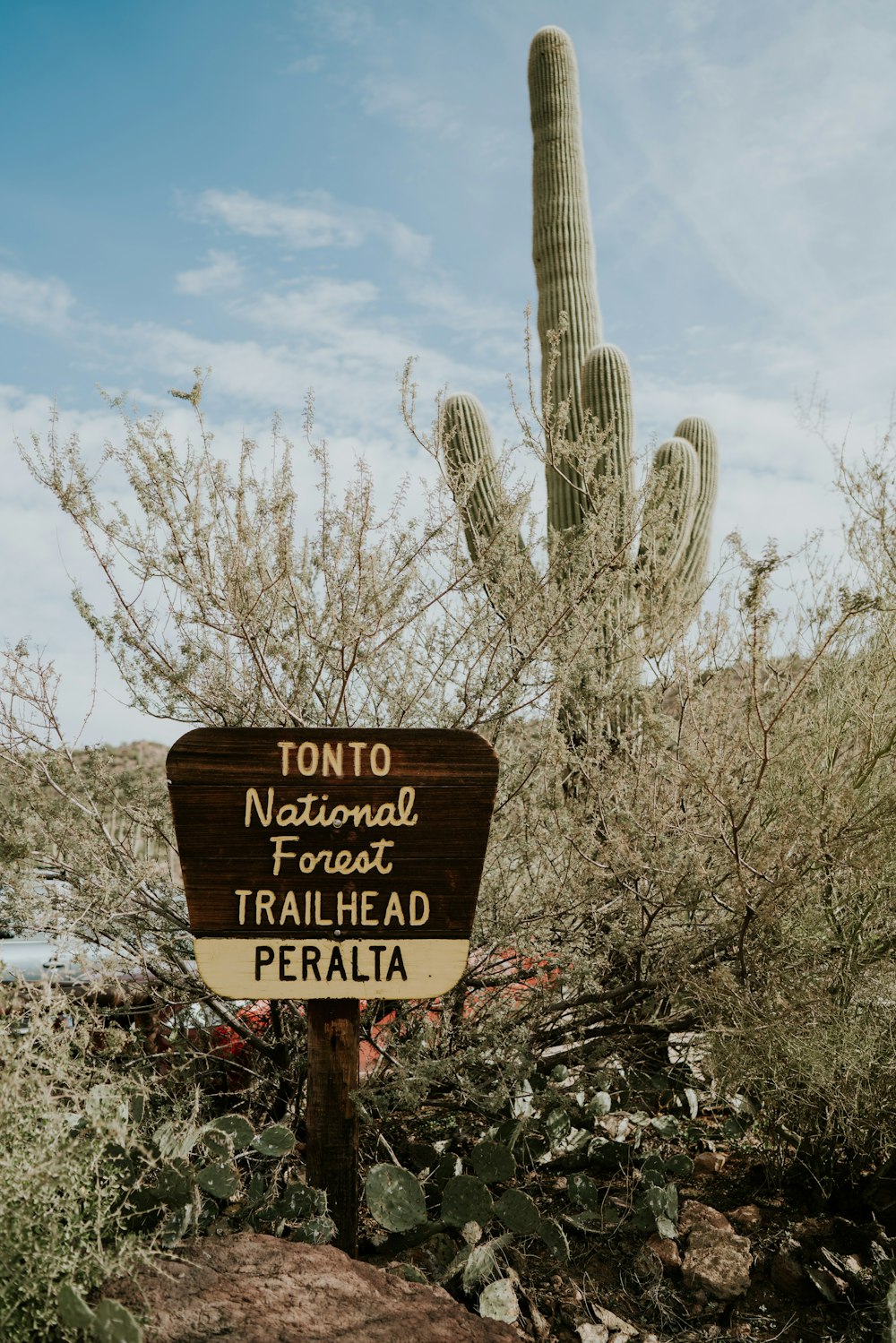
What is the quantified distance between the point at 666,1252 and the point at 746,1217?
39cm

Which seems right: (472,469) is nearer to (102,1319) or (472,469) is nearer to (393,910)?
(393,910)

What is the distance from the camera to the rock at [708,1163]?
13.2ft

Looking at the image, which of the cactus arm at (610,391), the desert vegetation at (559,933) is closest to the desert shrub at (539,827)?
the desert vegetation at (559,933)

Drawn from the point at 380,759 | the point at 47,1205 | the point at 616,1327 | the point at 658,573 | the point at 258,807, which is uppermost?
the point at 658,573

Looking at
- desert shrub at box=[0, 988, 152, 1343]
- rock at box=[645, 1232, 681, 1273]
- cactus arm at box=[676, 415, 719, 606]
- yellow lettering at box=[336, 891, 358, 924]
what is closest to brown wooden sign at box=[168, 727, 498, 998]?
yellow lettering at box=[336, 891, 358, 924]

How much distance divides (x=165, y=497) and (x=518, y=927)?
6.46 ft

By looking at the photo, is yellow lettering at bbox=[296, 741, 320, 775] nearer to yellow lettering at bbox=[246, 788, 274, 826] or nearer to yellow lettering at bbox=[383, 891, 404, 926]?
yellow lettering at bbox=[246, 788, 274, 826]

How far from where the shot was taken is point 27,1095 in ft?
9.32

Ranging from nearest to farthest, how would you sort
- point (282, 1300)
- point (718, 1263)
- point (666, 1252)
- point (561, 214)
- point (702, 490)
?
1. point (282, 1300)
2. point (718, 1263)
3. point (666, 1252)
4. point (702, 490)
5. point (561, 214)

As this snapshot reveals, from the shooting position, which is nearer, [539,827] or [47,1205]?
[47,1205]

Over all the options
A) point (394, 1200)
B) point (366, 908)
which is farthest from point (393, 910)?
point (394, 1200)

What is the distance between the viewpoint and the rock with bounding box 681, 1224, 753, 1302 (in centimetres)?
325

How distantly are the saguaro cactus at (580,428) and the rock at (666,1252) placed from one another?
200 centimetres

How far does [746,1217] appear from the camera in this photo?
3.65 m
